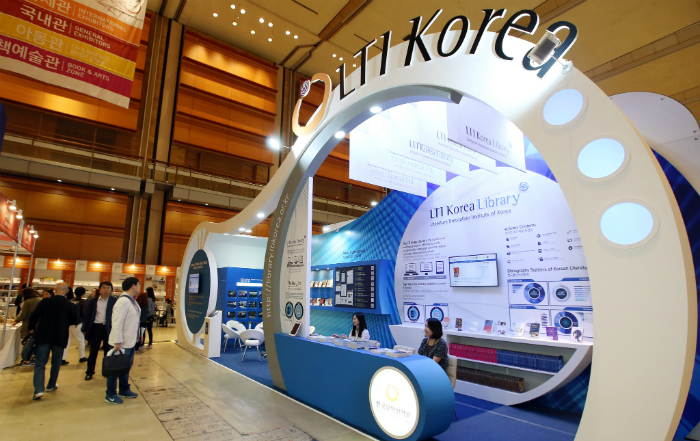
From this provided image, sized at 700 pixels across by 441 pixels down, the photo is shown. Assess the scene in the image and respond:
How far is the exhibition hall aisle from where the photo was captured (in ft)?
10.7

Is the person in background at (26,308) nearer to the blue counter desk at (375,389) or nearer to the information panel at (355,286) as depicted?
the blue counter desk at (375,389)

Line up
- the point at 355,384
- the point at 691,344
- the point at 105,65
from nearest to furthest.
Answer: the point at 691,344 < the point at 355,384 < the point at 105,65

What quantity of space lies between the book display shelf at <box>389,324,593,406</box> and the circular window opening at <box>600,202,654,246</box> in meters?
2.33

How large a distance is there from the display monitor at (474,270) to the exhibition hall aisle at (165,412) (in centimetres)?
255

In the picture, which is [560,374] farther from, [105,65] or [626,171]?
[105,65]

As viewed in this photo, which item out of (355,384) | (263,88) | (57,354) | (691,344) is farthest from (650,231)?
(263,88)

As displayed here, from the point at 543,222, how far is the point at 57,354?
5.95 metres

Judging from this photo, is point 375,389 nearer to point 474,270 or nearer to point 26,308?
point 474,270

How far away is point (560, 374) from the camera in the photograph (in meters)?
3.90

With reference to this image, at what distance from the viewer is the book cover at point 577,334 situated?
3949 mm

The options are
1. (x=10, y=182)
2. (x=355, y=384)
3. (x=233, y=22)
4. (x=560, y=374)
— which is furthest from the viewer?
(x=233, y=22)

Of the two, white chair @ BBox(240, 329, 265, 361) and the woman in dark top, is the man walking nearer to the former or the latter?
white chair @ BBox(240, 329, 265, 361)

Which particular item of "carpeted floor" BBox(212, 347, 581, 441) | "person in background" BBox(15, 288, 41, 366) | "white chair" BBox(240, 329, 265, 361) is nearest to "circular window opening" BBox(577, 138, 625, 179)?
"carpeted floor" BBox(212, 347, 581, 441)

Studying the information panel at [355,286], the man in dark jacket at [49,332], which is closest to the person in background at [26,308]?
the man in dark jacket at [49,332]
